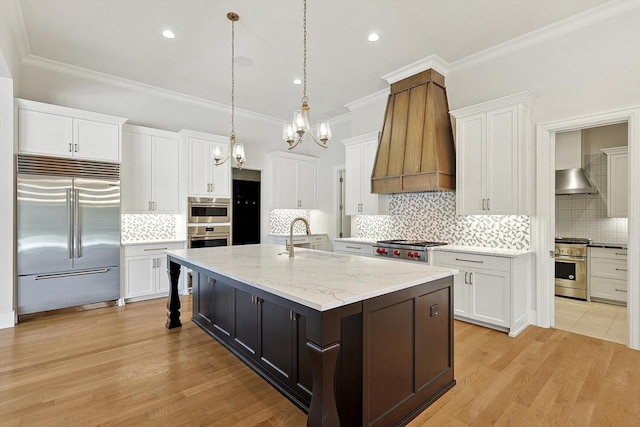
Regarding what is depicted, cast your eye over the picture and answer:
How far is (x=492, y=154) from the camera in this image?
3742mm

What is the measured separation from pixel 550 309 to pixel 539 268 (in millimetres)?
475

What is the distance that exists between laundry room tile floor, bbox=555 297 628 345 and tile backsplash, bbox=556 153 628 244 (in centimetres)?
116

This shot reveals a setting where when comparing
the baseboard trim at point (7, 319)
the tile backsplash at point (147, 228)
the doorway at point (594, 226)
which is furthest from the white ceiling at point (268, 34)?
the baseboard trim at point (7, 319)

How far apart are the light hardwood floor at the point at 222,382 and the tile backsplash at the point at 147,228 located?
177 centimetres

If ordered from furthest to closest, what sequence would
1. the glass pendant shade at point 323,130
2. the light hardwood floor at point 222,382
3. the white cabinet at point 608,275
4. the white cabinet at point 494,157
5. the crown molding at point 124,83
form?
the white cabinet at point 608,275 < the crown molding at point 124,83 < the white cabinet at point 494,157 < the glass pendant shade at point 323,130 < the light hardwood floor at point 222,382

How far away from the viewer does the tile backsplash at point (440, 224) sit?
3881 millimetres

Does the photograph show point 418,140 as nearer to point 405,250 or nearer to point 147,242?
point 405,250

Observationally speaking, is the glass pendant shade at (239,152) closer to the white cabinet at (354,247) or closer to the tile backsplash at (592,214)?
the white cabinet at (354,247)

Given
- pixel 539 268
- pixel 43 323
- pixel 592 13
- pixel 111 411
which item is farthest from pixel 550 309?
pixel 43 323

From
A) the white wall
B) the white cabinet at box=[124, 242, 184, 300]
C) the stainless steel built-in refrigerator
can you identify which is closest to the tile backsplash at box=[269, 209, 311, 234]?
the white cabinet at box=[124, 242, 184, 300]

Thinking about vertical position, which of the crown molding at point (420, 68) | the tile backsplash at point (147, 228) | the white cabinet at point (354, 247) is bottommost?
the white cabinet at point (354, 247)

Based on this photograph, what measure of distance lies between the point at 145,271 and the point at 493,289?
4.67 metres

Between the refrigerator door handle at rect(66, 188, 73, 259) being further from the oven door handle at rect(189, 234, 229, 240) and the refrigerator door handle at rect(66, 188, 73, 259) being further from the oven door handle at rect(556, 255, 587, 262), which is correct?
the oven door handle at rect(556, 255, 587, 262)

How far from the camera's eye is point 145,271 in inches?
186
